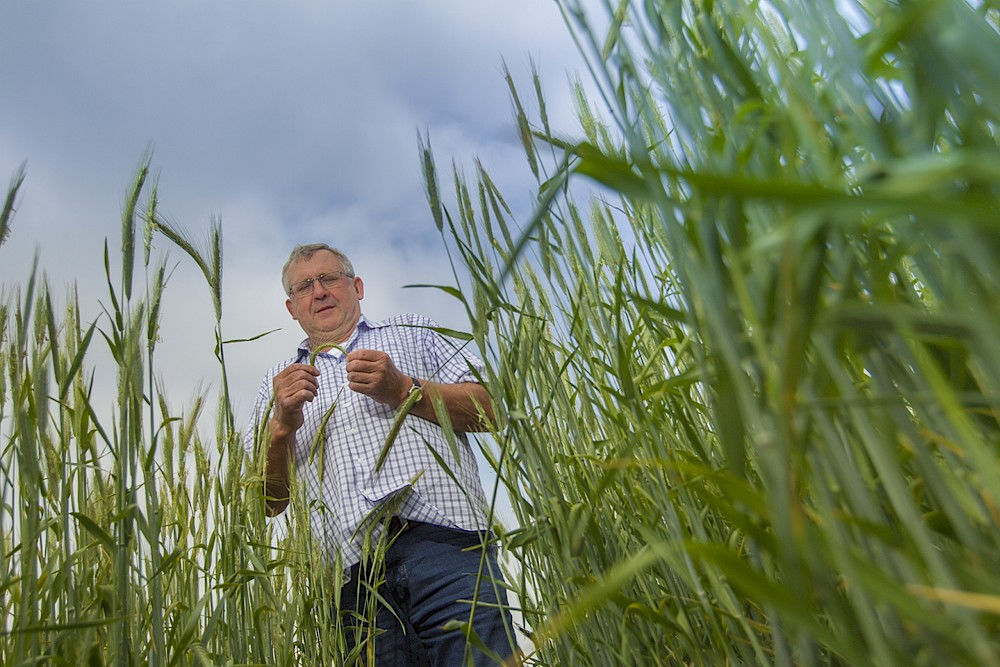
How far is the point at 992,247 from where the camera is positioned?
27 centimetres

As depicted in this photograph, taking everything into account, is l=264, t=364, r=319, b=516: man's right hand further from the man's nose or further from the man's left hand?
the man's nose

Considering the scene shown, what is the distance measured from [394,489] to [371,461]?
0.36 ft

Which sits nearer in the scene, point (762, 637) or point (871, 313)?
point (871, 313)

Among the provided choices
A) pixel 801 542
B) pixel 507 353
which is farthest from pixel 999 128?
pixel 507 353

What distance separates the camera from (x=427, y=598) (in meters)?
1.55

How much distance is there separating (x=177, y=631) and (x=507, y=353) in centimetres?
62

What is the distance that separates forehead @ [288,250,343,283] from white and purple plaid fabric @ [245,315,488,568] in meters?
0.32

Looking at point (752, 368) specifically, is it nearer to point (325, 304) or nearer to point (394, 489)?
point (394, 489)

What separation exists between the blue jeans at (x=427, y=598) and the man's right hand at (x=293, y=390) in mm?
304

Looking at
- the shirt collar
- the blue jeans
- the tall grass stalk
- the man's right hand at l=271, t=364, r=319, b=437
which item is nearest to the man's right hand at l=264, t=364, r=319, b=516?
the man's right hand at l=271, t=364, r=319, b=437

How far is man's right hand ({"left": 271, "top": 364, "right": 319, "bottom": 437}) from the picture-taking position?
5.23 feet

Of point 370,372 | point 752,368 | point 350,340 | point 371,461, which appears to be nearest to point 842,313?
point 752,368

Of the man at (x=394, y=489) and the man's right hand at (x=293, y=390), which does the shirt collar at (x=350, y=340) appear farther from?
the man's right hand at (x=293, y=390)

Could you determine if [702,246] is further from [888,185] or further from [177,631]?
[177,631]
